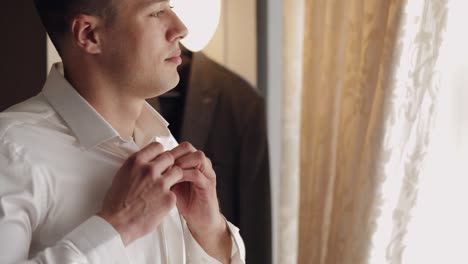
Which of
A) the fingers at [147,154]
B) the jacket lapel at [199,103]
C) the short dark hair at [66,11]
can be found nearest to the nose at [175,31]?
the short dark hair at [66,11]

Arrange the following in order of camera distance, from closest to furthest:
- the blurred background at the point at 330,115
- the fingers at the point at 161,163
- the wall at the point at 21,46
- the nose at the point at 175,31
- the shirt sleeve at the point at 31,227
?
the shirt sleeve at the point at 31,227
the fingers at the point at 161,163
the nose at the point at 175,31
the wall at the point at 21,46
the blurred background at the point at 330,115

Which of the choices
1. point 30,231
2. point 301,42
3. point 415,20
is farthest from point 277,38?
point 30,231

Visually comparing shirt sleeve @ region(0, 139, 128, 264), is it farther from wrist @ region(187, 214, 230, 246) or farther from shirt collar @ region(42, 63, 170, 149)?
wrist @ region(187, 214, 230, 246)

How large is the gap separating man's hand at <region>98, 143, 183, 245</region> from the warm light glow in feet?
1.99

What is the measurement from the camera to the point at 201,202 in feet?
5.17

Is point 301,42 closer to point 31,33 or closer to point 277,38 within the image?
point 277,38

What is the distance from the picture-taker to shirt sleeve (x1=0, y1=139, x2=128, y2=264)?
133cm

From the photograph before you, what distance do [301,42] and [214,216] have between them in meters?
0.85

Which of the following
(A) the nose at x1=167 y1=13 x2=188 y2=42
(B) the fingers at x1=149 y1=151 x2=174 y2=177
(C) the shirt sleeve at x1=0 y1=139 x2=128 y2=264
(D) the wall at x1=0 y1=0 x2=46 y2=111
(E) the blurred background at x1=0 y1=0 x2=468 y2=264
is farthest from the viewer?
(E) the blurred background at x1=0 y1=0 x2=468 y2=264

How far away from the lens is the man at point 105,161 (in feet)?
4.53

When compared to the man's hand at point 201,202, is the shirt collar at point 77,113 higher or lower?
higher

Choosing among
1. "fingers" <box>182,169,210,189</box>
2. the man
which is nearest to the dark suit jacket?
the man

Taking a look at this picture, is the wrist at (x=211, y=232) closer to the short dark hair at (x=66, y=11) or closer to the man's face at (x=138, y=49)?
the man's face at (x=138, y=49)

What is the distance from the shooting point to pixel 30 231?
4.51 ft
